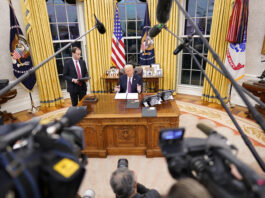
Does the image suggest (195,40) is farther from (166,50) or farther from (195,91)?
(195,91)

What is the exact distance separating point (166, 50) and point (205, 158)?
462 cm

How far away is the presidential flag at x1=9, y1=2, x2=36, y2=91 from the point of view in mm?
3929

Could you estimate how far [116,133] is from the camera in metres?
2.68

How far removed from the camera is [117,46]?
4984 millimetres

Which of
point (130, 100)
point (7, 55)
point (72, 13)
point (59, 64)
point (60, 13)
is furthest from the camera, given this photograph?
point (59, 64)

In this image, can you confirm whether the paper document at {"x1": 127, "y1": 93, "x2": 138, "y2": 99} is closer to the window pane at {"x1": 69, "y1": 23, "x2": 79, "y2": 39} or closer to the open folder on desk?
the open folder on desk

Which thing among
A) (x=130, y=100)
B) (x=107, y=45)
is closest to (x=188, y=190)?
(x=130, y=100)

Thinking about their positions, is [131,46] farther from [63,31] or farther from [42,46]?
[42,46]

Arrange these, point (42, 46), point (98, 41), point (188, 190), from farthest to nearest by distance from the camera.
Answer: point (98, 41) < point (42, 46) < point (188, 190)

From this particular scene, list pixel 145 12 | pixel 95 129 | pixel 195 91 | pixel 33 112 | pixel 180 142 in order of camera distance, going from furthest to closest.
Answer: pixel 195 91 → pixel 145 12 → pixel 33 112 → pixel 95 129 → pixel 180 142

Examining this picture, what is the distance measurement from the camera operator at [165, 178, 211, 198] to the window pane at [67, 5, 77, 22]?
524 centimetres

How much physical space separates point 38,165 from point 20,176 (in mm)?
57

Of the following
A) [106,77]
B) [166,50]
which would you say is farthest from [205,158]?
[166,50]

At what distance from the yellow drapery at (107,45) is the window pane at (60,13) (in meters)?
0.61
